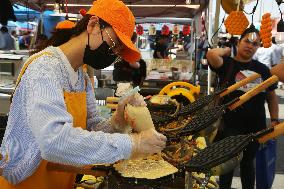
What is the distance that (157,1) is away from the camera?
7891 millimetres

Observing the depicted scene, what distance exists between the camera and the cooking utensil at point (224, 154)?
1.38 meters

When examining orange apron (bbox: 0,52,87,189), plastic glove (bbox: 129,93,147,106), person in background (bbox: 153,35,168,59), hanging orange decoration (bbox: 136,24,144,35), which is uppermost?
plastic glove (bbox: 129,93,147,106)

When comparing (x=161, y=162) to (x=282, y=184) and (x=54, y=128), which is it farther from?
(x=282, y=184)

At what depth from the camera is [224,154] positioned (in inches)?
56.2

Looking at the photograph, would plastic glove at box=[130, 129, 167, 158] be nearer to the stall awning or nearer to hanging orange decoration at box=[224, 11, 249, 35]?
hanging orange decoration at box=[224, 11, 249, 35]

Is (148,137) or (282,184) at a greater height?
→ (148,137)

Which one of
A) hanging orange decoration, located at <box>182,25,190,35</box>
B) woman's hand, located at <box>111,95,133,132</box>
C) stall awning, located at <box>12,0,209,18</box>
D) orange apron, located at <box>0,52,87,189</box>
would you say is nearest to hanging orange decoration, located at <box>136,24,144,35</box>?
stall awning, located at <box>12,0,209,18</box>

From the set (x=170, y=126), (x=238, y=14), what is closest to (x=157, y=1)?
(x=238, y=14)

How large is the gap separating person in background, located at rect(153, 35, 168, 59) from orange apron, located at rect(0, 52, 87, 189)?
665cm

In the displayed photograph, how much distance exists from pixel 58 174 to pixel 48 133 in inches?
21.8

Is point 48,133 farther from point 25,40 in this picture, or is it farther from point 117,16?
point 25,40

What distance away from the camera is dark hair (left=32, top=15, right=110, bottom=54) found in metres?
1.74

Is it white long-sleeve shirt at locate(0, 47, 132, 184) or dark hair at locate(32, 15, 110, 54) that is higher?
dark hair at locate(32, 15, 110, 54)

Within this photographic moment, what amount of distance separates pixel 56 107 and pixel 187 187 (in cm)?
61
